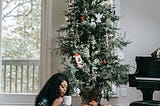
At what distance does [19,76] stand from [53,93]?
2155 millimetres

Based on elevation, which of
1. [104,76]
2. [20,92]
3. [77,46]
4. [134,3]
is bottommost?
[20,92]

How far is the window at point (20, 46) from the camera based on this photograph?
17.2 ft

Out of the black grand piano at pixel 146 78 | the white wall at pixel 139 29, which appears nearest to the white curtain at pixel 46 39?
the white wall at pixel 139 29

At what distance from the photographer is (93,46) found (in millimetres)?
4391

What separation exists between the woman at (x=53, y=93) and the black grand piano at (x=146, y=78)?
1.53 meters

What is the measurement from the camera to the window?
523 cm

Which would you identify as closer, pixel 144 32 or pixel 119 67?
pixel 119 67

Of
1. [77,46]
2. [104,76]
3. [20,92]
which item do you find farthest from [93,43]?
[20,92]

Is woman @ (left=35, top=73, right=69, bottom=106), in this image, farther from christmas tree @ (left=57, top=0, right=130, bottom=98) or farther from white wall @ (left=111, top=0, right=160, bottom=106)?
white wall @ (left=111, top=0, right=160, bottom=106)

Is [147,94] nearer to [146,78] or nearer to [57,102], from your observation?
[146,78]

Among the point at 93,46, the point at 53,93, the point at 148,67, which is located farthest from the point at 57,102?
the point at 148,67

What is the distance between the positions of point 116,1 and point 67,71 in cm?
169

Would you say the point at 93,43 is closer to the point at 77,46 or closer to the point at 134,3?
the point at 77,46

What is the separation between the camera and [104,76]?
4.29 meters
